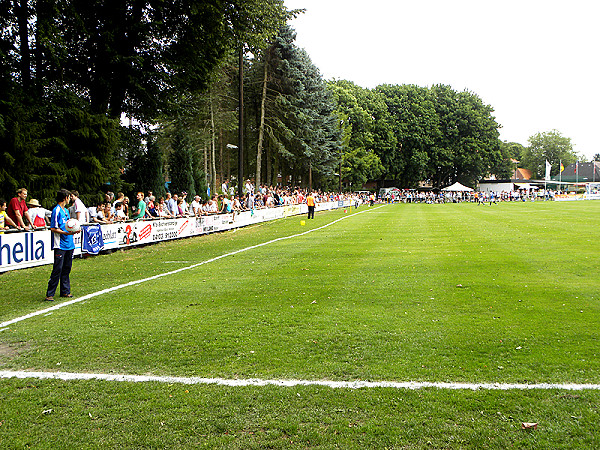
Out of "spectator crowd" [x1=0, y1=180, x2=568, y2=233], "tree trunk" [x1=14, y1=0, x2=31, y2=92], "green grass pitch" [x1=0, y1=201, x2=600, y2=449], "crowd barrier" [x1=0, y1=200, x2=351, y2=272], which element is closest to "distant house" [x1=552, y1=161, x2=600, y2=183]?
"spectator crowd" [x1=0, y1=180, x2=568, y2=233]

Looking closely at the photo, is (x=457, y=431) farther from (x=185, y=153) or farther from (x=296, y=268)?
(x=185, y=153)

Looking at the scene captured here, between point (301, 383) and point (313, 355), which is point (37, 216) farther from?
point (301, 383)

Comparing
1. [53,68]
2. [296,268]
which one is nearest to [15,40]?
[53,68]

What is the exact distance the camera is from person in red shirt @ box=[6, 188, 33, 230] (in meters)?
14.3

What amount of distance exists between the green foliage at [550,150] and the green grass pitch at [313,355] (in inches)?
5490

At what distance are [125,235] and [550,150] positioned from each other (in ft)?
464

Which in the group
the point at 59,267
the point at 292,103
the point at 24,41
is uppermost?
the point at 292,103

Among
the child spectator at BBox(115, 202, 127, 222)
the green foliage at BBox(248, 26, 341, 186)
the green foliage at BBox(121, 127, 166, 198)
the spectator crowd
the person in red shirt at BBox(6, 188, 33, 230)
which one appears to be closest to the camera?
the spectator crowd

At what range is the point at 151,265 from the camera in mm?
13172

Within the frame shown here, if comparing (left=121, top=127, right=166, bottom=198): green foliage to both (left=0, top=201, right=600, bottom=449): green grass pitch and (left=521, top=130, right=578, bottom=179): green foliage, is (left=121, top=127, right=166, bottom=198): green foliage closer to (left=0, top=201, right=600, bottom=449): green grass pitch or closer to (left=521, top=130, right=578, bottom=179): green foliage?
(left=0, top=201, right=600, bottom=449): green grass pitch

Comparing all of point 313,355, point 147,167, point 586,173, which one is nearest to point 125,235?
Answer: point 147,167

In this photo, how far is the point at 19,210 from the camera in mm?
14805

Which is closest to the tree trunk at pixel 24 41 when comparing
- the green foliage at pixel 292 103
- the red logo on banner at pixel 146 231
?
the red logo on banner at pixel 146 231

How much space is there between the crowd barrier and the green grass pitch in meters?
1.00
